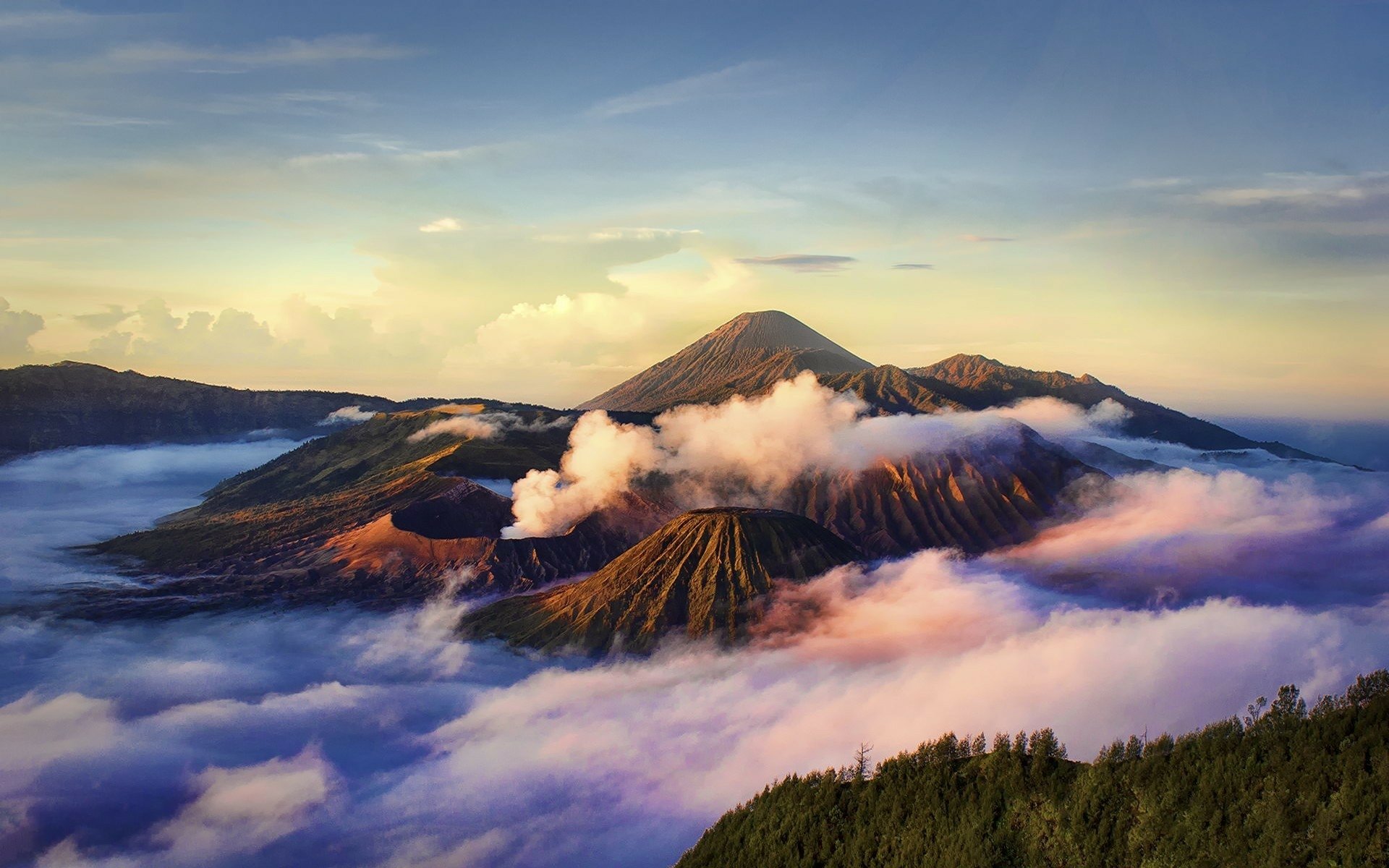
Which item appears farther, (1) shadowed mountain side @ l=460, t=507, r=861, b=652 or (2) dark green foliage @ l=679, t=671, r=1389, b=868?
(1) shadowed mountain side @ l=460, t=507, r=861, b=652

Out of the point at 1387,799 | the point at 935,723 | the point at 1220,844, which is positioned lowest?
the point at 935,723

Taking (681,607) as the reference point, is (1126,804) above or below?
below

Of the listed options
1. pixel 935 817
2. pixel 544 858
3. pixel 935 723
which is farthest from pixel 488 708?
pixel 935 817

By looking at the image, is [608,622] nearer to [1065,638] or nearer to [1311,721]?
[1065,638]

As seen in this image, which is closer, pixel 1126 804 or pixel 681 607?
pixel 1126 804

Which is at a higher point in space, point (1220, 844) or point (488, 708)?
point (1220, 844)

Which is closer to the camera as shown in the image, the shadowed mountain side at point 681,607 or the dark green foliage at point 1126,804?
the dark green foliage at point 1126,804

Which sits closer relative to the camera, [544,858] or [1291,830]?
[1291,830]

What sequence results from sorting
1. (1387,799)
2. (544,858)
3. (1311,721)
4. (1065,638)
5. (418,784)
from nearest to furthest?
(1387,799) < (1311,721) < (544,858) < (418,784) < (1065,638)
